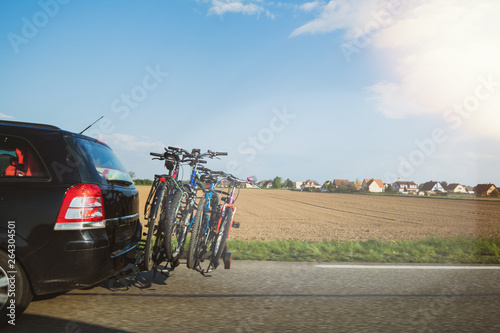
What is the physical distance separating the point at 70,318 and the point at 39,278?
1.61ft

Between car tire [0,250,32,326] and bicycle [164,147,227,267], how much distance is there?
5.27 feet

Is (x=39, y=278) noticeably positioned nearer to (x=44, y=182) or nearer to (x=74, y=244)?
(x=74, y=244)

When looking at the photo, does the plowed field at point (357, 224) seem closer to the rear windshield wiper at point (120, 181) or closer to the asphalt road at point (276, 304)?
the asphalt road at point (276, 304)

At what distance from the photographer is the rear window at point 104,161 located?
156 inches

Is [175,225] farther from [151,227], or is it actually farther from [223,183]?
[223,183]

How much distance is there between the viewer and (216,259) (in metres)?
5.23

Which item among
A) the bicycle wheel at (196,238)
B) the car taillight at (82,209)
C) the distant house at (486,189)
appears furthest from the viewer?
the distant house at (486,189)

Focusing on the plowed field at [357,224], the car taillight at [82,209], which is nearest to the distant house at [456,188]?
the plowed field at [357,224]

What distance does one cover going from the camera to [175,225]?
15.6 ft

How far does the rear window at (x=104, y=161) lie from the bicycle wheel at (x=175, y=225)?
684mm

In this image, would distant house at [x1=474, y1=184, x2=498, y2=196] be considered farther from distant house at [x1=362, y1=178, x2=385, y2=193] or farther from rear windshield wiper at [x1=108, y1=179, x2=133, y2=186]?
rear windshield wiper at [x1=108, y1=179, x2=133, y2=186]

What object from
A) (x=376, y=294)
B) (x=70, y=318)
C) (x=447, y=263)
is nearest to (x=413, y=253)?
(x=447, y=263)

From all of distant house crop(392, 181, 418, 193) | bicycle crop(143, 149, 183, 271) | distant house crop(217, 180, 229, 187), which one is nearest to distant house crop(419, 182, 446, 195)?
distant house crop(392, 181, 418, 193)

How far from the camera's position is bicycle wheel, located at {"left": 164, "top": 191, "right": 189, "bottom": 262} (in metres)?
4.55
